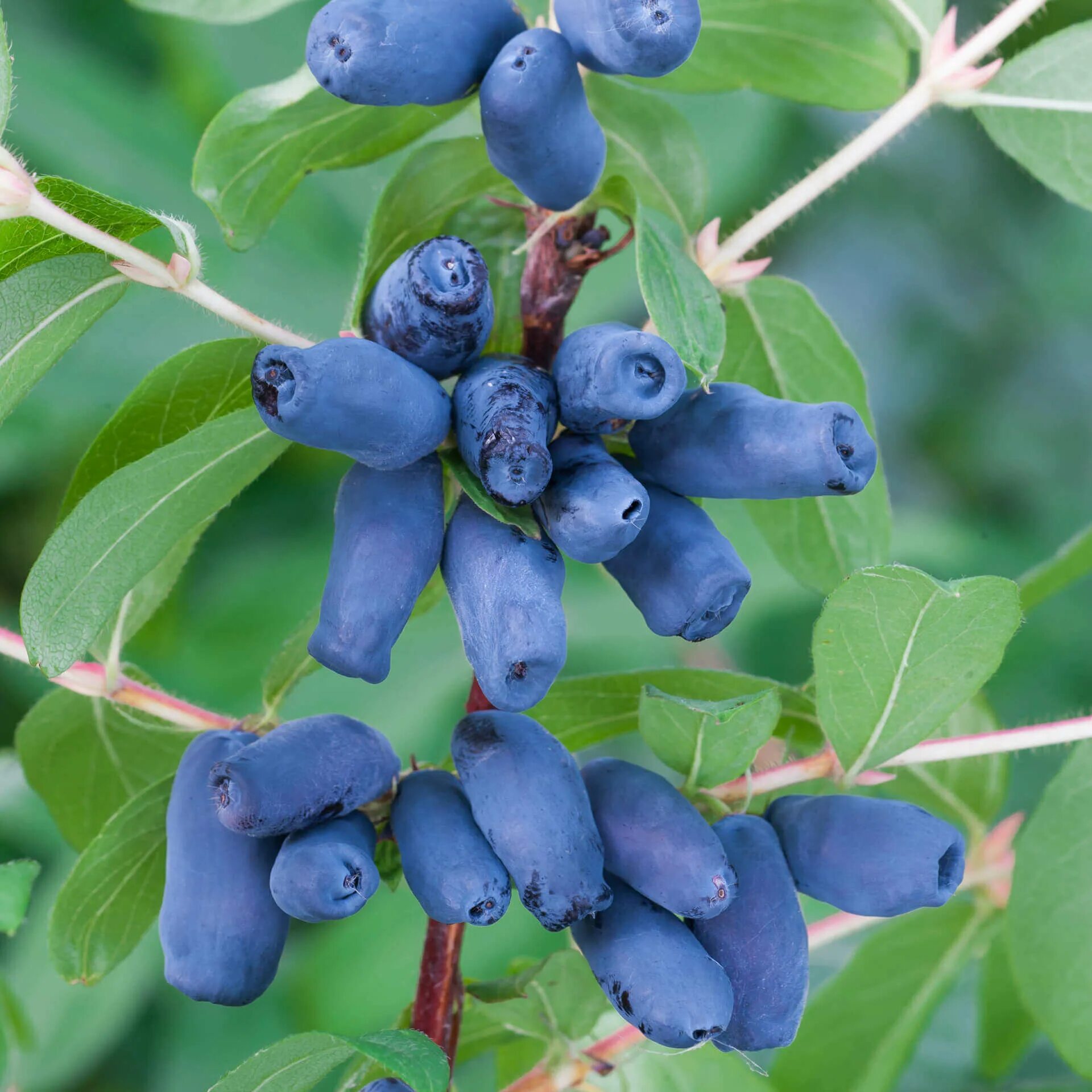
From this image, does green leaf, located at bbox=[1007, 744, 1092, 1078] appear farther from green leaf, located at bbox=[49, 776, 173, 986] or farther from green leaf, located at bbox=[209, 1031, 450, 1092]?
green leaf, located at bbox=[49, 776, 173, 986]

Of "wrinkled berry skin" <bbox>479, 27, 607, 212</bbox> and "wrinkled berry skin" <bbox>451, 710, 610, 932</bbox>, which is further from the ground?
"wrinkled berry skin" <bbox>479, 27, 607, 212</bbox>

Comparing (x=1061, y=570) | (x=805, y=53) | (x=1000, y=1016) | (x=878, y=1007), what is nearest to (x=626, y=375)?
(x=805, y=53)

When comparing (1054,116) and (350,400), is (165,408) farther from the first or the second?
(1054,116)

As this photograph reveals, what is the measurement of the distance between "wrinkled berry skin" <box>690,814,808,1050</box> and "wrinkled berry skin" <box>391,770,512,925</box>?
12cm

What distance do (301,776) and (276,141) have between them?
0.38 m

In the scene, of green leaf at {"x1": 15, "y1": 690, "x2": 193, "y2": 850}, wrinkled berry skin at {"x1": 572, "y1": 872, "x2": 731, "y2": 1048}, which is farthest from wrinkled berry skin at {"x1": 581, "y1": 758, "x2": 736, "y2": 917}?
green leaf at {"x1": 15, "y1": 690, "x2": 193, "y2": 850}

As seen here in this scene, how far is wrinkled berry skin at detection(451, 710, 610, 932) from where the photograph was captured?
0.59 metres

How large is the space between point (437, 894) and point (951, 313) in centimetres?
163

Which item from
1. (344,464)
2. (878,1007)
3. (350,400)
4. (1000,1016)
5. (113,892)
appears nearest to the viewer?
(350,400)

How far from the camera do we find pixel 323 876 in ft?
1.91


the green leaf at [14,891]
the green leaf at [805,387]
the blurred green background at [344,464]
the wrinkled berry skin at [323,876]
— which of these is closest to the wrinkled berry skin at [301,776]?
the wrinkled berry skin at [323,876]

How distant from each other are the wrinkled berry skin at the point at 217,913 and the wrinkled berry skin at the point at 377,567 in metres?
0.11

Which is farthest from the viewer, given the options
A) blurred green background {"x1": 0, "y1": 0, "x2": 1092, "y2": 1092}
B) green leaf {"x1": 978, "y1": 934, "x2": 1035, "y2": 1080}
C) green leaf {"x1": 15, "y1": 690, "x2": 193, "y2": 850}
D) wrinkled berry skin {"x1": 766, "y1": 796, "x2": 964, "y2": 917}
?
blurred green background {"x1": 0, "y1": 0, "x2": 1092, "y2": 1092}

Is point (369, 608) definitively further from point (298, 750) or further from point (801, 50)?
point (801, 50)
